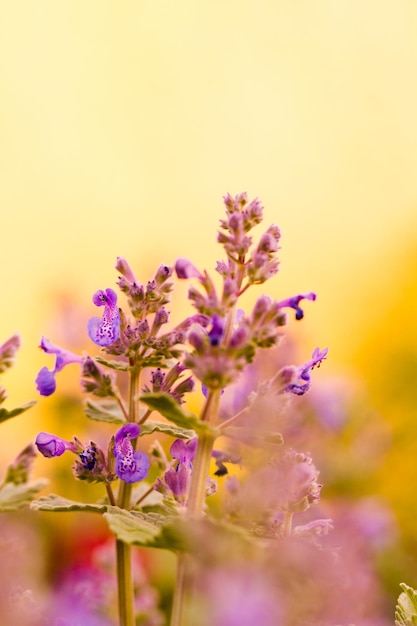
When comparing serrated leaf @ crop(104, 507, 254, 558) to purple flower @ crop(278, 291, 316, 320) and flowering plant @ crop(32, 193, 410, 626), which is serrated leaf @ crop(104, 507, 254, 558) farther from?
purple flower @ crop(278, 291, 316, 320)

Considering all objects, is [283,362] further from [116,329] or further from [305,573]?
[305,573]

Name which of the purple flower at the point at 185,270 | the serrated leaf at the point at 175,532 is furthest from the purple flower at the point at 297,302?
the serrated leaf at the point at 175,532

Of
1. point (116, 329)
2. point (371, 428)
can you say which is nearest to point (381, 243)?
point (371, 428)

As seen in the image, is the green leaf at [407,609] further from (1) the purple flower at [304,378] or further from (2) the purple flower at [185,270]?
(2) the purple flower at [185,270]

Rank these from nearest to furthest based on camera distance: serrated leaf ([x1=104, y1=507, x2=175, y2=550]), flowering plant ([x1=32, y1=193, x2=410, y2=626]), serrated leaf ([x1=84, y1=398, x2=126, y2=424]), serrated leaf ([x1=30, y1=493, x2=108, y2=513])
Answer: flowering plant ([x1=32, y1=193, x2=410, y2=626]) → serrated leaf ([x1=104, y1=507, x2=175, y2=550]) → serrated leaf ([x1=30, y1=493, x2=108, y2=513]) → serrated leaf ([x1=84, y1=398, x2=126, y2=424])

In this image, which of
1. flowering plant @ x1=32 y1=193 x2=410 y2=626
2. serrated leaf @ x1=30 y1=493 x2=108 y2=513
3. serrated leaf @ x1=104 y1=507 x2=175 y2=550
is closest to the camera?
flowering plant @ x1=32 y1=193 x2=410 y2=626

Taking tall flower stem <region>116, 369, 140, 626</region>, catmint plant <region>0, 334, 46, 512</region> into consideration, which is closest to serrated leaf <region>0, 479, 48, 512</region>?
catmint plant <region>0, 334, 46, 512</region>
